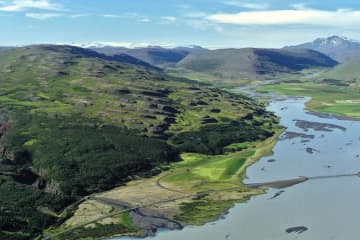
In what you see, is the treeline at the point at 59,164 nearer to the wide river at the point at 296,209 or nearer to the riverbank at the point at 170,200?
the riverbank at the point at 170,200

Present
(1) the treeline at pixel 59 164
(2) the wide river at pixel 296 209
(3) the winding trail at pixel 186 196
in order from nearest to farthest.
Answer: (2) the wide river at pixel 296 209 < (3) the winding trail at pixel 186 196 < (1) the treeline at pixel 59 164

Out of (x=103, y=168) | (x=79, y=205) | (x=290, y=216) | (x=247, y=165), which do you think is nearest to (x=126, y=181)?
(x=103, y=168)

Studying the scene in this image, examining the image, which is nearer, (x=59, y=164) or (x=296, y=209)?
(x=296, y=209)

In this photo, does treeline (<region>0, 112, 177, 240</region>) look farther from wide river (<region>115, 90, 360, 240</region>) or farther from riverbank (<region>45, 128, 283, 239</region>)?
wide river (<region>115, 90, 360, 240</region>)

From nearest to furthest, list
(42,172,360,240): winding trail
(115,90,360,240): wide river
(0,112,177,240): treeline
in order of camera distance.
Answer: (115,90,360,240): wide river → (42,172,360,240): winding trail → (0,112,177,240): treeline

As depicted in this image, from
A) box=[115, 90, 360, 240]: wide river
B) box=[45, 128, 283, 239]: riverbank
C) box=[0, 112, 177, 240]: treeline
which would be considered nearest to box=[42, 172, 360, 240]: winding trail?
box=[45, 128, 283, 239]: riverbank

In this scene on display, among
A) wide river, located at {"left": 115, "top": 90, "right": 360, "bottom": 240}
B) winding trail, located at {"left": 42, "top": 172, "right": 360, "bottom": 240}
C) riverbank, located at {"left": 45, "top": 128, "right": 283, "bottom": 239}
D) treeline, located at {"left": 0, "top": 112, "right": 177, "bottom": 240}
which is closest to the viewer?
wide river, located at {"left": 115, "top": 90, "right": 360, "bottom": 240}

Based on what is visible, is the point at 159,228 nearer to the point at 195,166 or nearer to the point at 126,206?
the point at 126,206

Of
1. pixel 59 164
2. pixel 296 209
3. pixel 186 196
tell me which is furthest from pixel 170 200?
pixel 59 164

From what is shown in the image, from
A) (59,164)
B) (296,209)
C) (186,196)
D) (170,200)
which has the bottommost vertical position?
(170,200)

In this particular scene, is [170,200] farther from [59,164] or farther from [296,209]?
[59,164]

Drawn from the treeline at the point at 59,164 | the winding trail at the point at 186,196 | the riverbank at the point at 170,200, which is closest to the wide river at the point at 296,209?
the winding trail at the point at 186,196
